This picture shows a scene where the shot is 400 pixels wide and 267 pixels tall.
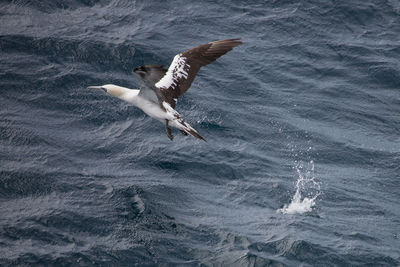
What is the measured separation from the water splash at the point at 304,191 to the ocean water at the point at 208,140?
4 centimetres

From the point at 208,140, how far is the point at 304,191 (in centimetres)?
299

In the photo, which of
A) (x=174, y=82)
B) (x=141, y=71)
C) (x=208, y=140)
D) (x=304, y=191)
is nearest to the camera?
(x=141, y=71)

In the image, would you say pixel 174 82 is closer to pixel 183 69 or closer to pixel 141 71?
pixel 183 69

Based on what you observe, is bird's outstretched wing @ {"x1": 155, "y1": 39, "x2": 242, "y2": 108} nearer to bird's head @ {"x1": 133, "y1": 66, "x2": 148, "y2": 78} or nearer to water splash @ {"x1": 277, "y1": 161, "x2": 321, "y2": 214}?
bird's head @ {"x1": 133, "y1": 66, "x2": 148, "y2": 78}

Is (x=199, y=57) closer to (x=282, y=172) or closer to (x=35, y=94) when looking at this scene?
(x=282, y=172)

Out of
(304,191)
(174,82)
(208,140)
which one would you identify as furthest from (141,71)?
(304,191)

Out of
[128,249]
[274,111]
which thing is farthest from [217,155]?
[128,249]

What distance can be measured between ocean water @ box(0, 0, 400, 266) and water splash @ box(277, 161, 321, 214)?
4 cm

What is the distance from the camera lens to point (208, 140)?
17.1m

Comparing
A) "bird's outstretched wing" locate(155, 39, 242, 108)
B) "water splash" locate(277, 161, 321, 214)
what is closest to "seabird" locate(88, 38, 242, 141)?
"bird's outstretched wing" locate(155, 39, 242, 108)

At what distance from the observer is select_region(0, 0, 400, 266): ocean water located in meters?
13.5

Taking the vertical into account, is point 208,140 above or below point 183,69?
below

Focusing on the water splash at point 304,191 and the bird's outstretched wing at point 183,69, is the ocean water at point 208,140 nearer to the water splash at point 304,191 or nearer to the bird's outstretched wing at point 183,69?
the water splash at point 304,191

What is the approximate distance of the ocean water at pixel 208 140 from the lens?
44.1 feet
